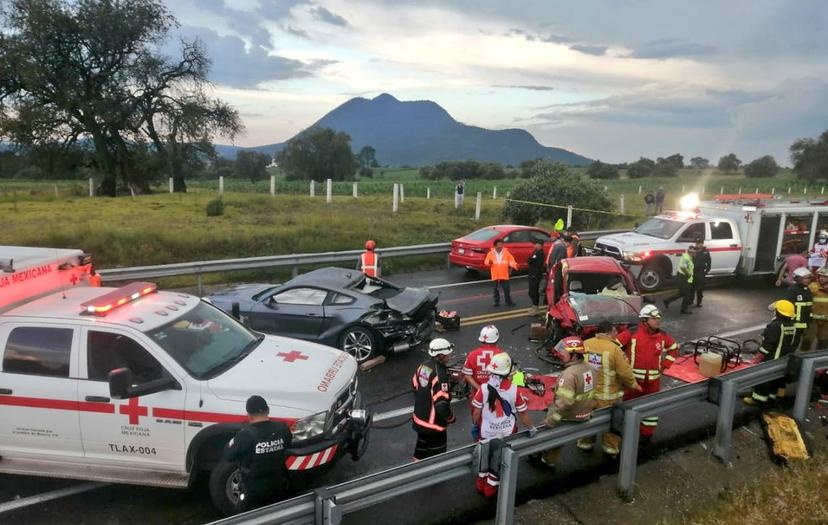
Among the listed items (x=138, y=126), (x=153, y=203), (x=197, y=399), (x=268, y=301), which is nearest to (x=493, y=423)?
(x=197, y=399)

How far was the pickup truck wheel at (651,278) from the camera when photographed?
13.7m

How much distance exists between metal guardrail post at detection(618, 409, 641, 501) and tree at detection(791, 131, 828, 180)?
76.7 meters

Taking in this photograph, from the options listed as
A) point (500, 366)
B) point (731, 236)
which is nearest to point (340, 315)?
point (500, 366)

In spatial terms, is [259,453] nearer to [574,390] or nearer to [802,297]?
[574,390]

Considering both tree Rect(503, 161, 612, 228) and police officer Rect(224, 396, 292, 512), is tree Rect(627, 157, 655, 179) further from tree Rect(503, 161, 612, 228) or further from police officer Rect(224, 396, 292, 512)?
police officer Rect(224, 396, 292, 512)

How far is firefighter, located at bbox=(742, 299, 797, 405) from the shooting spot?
714 cm

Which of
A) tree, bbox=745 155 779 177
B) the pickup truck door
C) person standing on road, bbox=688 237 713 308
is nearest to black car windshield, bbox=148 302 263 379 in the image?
person standing on road, bbox=688 237 713 308

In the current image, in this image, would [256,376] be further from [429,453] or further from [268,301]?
[268,301]

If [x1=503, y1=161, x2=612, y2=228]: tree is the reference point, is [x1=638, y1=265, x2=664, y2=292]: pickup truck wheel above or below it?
below

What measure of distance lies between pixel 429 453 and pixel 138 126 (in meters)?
34.1

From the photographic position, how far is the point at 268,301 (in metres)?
8.95

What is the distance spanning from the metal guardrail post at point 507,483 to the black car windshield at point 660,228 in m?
11.4

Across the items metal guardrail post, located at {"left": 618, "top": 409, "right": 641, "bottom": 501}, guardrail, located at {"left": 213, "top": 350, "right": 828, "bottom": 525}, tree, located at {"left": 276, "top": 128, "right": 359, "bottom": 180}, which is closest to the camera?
guardrail, located at {"left": 213, "top": 350, "right": 828, "bottom": 525}

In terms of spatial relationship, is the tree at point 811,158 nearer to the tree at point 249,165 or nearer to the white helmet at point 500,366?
the tree at point 249,165
